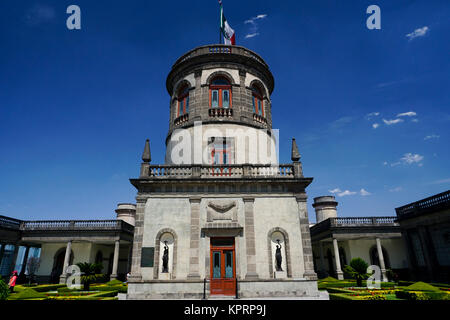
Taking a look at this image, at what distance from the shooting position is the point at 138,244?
571 inches

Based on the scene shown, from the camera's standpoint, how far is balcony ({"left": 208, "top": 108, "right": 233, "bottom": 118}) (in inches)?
752

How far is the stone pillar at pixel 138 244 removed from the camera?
13930 millimetres

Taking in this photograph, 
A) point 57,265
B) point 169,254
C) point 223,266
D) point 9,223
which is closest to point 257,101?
point 223,266

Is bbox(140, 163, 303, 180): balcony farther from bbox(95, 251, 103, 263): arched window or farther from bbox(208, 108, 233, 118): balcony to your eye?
bbox(95, 251, 103, 263): arched window

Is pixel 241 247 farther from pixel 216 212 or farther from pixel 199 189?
pixel 199 189

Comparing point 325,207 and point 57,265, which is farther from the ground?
point 325,207

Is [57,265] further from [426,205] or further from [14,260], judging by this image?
[426,205]

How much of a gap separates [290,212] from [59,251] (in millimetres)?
28108

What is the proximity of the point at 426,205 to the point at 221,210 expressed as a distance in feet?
62.8

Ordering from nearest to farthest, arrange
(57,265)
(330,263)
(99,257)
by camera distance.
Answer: (57,265) → (99,257) → (330,263)

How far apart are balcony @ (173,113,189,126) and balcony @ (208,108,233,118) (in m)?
2.01

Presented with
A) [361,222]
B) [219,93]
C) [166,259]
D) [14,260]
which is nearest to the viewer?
[166,259]

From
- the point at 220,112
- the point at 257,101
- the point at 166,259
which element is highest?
the point at 257,101

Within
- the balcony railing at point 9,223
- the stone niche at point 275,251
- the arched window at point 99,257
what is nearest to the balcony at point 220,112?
the stone niche at point 275,251
